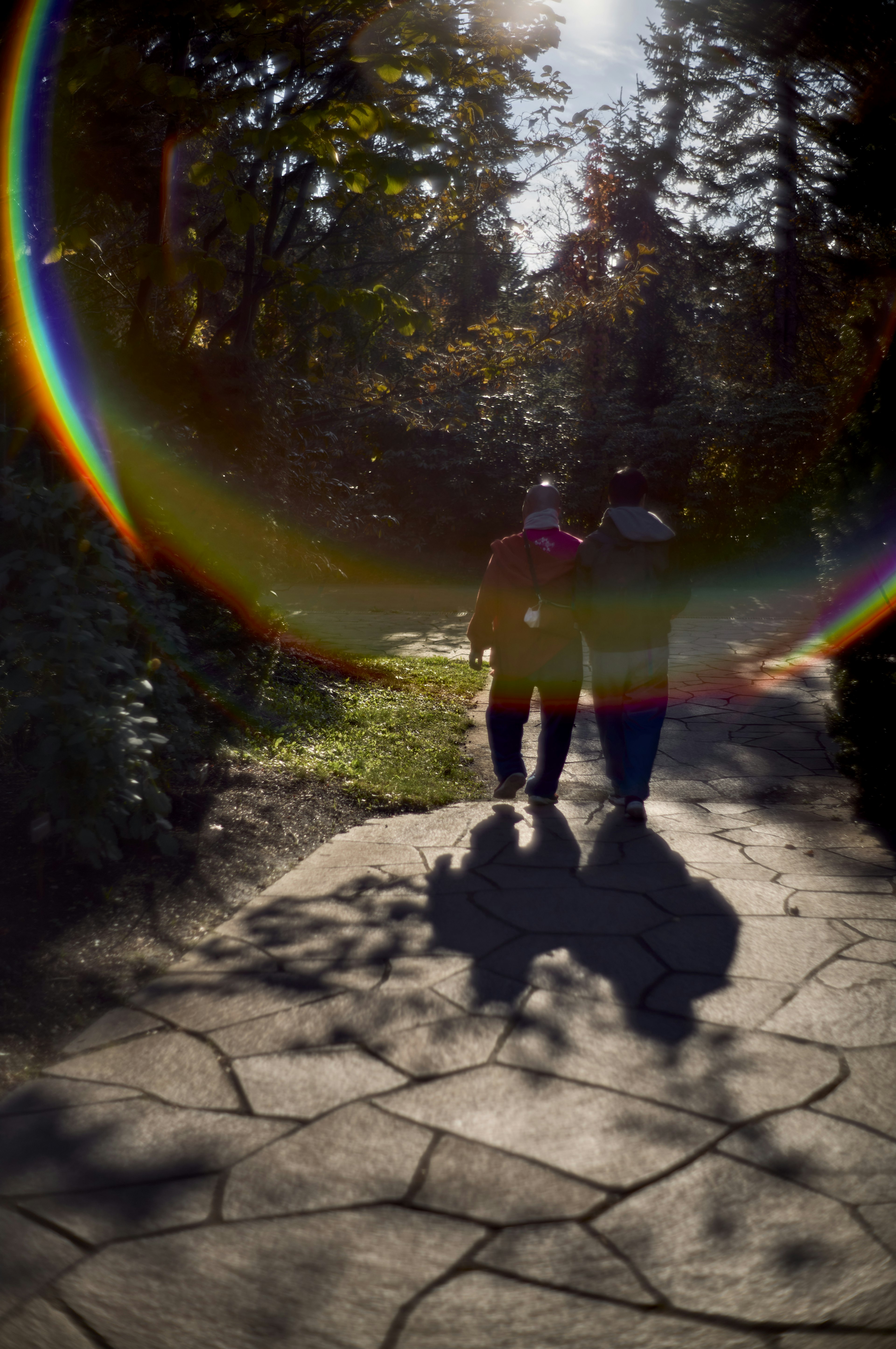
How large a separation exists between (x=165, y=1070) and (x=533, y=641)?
3569 millimetres

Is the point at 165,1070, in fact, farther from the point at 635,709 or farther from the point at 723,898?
the point at 635,709

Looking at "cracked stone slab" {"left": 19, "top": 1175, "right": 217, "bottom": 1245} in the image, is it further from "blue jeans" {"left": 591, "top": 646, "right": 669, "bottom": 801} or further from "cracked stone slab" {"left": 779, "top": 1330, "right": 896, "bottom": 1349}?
"blue jeans" {"left": 591, "top": 646, "right": 669, "bottom": 801}

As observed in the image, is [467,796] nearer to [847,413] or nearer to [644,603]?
[644,603]

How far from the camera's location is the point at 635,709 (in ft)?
18.7

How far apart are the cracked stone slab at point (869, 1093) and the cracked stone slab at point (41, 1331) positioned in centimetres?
191

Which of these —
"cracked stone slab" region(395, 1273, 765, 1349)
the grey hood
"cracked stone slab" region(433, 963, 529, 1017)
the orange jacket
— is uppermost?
the grey hood

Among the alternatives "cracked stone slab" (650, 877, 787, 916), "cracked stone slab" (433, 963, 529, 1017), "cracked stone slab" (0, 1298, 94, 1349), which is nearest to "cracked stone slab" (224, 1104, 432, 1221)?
"cracked stone slab" (0, 1298, 94, 1349)

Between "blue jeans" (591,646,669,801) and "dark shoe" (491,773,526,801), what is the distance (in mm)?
585

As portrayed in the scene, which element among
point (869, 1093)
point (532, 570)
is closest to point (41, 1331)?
point (869, 1093)

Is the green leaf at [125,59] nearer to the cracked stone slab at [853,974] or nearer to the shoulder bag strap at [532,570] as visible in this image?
the shoulder bag strap at [532,570]

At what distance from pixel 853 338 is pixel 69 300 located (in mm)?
5063

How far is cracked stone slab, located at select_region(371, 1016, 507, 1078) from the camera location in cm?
304

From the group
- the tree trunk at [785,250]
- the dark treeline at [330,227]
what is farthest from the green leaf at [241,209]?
the tree trunk at [785,250]

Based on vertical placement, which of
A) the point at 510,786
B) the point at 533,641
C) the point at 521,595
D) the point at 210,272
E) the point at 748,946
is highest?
the point at 210,272
